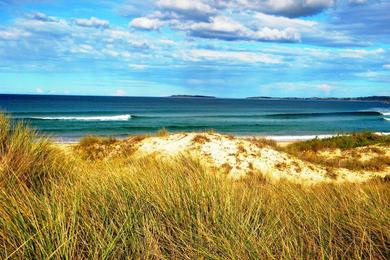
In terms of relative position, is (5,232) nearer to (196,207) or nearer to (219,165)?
(196,207)

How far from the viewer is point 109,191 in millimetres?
4918

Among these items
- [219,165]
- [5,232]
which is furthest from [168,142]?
[5,232]

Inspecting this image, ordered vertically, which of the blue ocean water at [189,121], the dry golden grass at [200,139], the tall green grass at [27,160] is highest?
the tall green grass at [27,160]

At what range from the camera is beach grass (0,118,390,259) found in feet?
10.7

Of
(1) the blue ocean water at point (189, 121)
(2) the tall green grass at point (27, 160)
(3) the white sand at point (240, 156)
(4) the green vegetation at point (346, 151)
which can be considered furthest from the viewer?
(1) the blue ocean water at point (189, 121)

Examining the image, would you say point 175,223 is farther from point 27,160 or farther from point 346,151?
point 346,151

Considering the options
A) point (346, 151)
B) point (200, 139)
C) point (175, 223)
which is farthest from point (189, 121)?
point (175, 223)

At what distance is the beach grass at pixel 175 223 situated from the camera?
3275 millimetres

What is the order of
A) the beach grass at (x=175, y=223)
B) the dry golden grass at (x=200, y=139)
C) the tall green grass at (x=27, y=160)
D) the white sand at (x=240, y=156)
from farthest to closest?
the dry golden grass at (x=200, y=139)
the white sand at (x=240, y=156)
the tall green grass at (x=27, y=160)
the beach grass at (x=175, y=223)

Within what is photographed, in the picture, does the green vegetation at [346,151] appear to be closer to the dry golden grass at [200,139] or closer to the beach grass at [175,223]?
the dry golden grass at [200,139]

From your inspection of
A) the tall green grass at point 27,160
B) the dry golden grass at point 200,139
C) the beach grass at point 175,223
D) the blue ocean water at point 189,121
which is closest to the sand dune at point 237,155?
the dry golden grass at point 200,139

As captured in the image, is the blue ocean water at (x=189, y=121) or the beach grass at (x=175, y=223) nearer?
the beach grass at (x=175, y=223)

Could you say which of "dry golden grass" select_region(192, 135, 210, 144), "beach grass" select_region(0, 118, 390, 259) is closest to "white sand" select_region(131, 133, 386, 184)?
"dry golden grass" select_region(192, 135, 210, 144)

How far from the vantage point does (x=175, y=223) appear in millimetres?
4066
